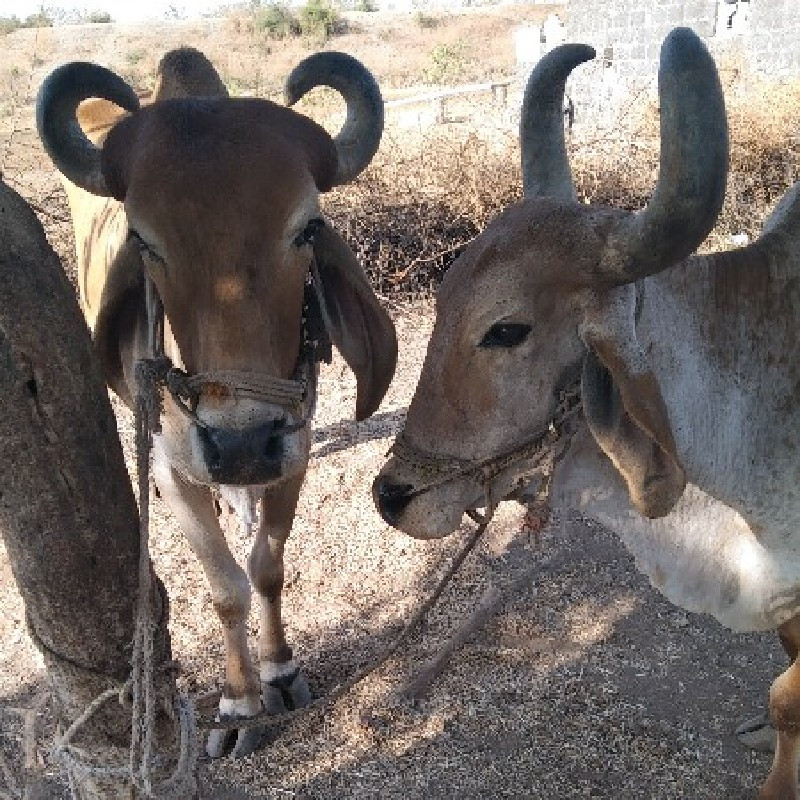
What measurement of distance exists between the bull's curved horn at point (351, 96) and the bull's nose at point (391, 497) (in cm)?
115

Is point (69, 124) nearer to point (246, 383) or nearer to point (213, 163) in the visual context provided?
point (213, 163)

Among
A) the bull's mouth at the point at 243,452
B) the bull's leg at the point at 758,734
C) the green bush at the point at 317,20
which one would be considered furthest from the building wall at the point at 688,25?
the green bush at the point at 317,20

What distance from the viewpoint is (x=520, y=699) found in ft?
11.5

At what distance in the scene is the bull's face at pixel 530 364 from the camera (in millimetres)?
2055

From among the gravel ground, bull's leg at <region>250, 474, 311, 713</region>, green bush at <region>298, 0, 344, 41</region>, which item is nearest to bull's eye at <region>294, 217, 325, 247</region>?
bull's leg at <region>250, 474, 311, 713</region>

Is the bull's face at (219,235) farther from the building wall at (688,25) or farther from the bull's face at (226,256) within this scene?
the building wall at (688,25)

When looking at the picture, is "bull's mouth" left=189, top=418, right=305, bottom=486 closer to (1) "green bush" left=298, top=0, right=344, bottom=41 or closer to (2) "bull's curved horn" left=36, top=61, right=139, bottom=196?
(2) "bull's curved horn" left=36, top=61, right=139, bottom=196

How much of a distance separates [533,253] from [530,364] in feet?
0.92

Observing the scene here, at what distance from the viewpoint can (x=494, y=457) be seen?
7.37 feet

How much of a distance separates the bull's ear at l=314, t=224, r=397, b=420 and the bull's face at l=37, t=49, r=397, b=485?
6 cm

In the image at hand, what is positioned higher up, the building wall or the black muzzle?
the black muzzle

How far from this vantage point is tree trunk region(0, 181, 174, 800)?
68.3 inches

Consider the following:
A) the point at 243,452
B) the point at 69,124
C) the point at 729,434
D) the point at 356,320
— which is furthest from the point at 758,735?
the point at 69,124

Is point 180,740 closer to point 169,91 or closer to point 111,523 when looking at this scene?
point 111,523
